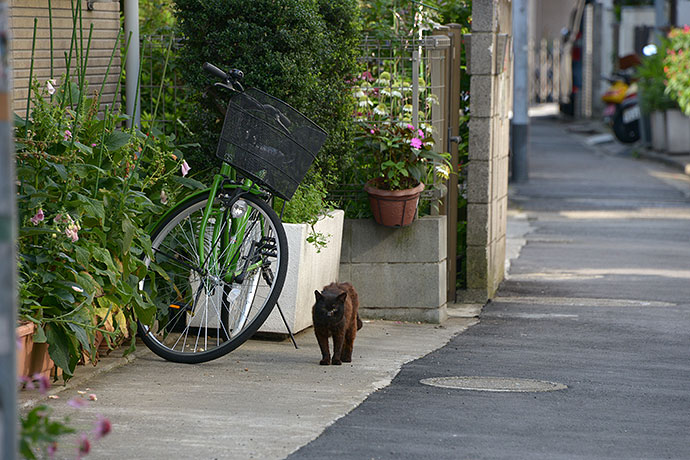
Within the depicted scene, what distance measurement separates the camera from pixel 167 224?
21.0 feet

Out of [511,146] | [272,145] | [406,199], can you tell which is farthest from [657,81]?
[272,145]

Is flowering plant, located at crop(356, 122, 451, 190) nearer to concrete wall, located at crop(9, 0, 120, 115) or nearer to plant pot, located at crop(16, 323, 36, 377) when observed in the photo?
concrete wall, located at crop(9, 0, 120, 115)

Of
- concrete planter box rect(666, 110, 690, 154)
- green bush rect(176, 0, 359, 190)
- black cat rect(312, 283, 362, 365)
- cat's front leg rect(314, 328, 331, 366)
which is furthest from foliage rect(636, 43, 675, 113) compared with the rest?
cat's front leg rect(314, 328, 331, 366)

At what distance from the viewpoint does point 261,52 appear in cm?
691

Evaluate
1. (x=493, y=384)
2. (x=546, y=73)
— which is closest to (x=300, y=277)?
(x=493, y=384)

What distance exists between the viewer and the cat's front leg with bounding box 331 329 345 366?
6.25 m

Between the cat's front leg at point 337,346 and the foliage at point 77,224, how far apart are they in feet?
3.21

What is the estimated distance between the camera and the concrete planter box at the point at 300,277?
6.84m

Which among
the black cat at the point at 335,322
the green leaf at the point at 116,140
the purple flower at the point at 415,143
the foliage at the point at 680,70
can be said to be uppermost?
the foliage at the point at 680,70

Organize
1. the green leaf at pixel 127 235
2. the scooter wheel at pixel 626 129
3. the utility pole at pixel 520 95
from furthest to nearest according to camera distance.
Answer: the scooter wheel at pixel 626 129 < the utility pole at pixel 520 95 < the green leaf at pixel 127 235

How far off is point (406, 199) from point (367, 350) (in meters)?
1.27

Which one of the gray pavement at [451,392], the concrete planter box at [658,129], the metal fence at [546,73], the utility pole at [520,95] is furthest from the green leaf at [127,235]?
the metal fence at [546,73]

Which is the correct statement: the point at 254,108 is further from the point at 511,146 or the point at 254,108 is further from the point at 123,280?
the point at 511,146

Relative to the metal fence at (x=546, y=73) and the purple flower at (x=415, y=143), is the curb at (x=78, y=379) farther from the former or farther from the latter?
the metal fence at (x=546, y=73)
